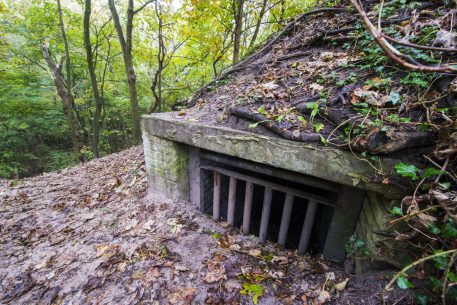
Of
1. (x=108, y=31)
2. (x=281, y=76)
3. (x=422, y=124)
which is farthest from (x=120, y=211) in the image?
(x=108, y=31)

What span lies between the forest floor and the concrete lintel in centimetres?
86

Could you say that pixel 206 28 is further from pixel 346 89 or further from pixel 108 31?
pixel 346 89

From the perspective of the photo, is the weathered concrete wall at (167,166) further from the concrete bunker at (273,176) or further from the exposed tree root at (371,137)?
the exposed tree root at (371,137)

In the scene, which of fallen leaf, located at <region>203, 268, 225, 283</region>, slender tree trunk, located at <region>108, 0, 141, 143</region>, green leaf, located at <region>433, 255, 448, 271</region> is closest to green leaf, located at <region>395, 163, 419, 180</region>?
green leaf, located at <region>433, 255, 448, 271</region>

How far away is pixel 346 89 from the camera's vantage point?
7.07 feet

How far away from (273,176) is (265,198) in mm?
282

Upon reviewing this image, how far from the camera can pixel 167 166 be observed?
302 centimetres

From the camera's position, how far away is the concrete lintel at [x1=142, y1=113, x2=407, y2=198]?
5.74 ft

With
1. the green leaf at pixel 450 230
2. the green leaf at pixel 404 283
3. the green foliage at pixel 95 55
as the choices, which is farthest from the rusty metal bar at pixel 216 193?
the green foliage at pixel 95 55

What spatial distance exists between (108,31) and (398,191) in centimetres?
1093

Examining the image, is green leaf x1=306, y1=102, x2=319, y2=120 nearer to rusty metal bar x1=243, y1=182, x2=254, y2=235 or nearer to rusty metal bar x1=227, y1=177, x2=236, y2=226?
rusty metal bar x1=243, y1=182, x2=254, y2=235

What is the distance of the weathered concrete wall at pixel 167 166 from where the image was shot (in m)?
2.92

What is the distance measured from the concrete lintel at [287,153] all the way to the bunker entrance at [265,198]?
12.4 inches

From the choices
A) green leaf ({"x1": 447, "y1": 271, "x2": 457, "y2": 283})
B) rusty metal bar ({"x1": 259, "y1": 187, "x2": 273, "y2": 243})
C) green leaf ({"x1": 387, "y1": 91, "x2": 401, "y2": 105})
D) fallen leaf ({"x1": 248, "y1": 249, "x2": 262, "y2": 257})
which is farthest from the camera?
rusty metal bar ({"x1": 259, "y1": 187, "x2": 273, "y2": 243})
